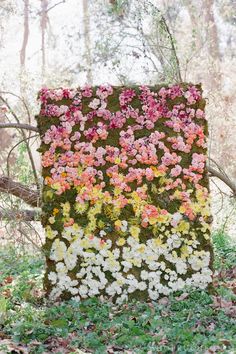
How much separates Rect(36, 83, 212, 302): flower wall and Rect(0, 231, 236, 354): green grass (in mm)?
260

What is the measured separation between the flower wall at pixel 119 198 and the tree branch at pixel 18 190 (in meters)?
0.91

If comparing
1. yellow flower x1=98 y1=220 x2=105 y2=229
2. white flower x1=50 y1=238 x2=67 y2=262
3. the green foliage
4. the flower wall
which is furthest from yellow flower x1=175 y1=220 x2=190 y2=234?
the green foliage

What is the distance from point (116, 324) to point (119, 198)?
138 cm

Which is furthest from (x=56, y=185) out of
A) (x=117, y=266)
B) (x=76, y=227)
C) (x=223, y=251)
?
(x=223, y=251)

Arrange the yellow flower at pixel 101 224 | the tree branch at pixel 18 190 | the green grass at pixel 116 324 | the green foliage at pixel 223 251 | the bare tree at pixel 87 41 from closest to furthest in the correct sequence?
the green grass at pixel 116 324
the yellow flower at pixel 101 224
the tree branch at pixel 18 190
the green foliage at pixel 223 251
the bare tree at pixel 87 41

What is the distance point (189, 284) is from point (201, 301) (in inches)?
13.0

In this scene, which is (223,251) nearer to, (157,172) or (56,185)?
(157,172)

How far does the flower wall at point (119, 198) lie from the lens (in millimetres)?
6609

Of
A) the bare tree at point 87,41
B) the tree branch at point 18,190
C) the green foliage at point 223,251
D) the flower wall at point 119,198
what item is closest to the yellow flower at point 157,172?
the flower wall at point 119,198

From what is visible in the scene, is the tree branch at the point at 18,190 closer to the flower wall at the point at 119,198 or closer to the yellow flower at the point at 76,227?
the flower wall at the point at 119,198

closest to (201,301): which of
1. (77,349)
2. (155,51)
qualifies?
(77,349)

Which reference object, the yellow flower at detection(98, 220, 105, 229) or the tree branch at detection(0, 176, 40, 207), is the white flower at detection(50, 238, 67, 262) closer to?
the yellow flower at detection(98, 220, 105, 229)

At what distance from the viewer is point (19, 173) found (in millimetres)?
7734

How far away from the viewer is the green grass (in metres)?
5.13
